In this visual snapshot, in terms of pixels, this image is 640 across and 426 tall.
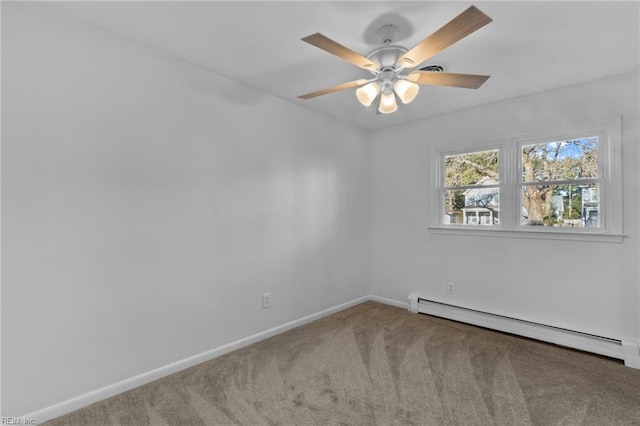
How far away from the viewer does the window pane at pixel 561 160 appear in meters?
2.82

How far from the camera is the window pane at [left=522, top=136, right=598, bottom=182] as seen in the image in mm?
2824

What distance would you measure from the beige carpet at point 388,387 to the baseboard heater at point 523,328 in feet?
0.34

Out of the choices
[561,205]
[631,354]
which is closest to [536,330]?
[631,354]

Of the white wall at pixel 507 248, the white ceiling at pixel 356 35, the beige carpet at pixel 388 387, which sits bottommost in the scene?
the beige carpet at pixel 388 387

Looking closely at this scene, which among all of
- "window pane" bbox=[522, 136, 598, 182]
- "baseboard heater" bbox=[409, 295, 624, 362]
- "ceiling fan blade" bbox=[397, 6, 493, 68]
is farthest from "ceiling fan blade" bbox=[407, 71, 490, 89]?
"baseboard heater" bbox=[409, 295, 624, 362]

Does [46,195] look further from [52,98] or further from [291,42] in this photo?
[291,42]

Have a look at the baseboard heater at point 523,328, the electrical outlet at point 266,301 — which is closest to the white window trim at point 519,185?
the baseboard heater at point 523,328

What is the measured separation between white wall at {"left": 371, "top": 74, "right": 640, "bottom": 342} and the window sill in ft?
0.17

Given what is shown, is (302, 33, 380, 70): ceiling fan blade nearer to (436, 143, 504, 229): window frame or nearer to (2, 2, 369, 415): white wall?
(2, 2, 369, 415): white wall

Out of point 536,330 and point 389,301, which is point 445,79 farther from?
point 389,301

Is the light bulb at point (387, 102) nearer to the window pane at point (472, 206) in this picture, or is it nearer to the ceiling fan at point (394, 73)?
the ceiling fan at point (394, 73)

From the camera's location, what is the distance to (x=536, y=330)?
2.95 m

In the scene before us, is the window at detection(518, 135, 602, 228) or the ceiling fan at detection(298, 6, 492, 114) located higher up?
the ceiling fan at detection(298, 6, 492, 114)

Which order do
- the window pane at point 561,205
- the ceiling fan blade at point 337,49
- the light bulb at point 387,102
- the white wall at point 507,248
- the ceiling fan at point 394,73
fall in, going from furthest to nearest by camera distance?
the window pane at point 561,205 → the white wall at point 507,248 → the light bulb at point 387,102 → the ceiling fan at point 394,73 → the ceiling fan blade at point 337,49
